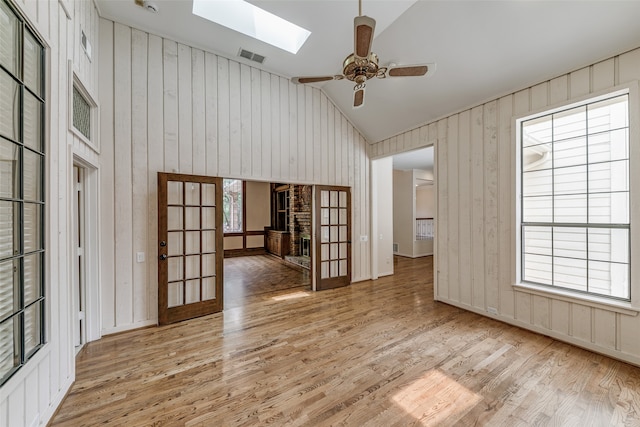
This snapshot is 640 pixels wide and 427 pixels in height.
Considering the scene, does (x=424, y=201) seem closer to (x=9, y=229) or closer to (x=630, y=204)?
(x=630, y=204)

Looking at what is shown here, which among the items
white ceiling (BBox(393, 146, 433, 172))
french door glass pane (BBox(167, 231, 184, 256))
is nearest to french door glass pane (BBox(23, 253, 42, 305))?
french door glass pane (BBox(167, 231, 184, 256))

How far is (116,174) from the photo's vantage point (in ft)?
10.4

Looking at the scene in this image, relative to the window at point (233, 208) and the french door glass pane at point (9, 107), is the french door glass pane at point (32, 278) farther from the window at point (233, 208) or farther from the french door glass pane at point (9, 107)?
the window at point (233, 208)

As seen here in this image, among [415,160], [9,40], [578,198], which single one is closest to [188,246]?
[9,40]

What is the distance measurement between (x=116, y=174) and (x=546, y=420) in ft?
15.8

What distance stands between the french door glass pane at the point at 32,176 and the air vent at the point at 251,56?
9.88ft

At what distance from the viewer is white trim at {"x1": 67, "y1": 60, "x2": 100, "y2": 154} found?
2150mm

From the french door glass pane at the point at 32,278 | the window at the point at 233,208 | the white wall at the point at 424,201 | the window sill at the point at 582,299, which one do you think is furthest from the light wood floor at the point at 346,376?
the white wall at the point at 424,201

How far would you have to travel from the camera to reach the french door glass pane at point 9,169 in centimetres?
139

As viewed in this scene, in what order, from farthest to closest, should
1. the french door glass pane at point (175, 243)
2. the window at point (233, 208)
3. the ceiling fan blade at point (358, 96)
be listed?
the window at point (233, 208) → the french door glass pane at point (175, 243) → the ceiling fan blade at point (358, 96)

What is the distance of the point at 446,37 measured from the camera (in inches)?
120

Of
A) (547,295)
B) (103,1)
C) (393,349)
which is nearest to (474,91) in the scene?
(547,295)

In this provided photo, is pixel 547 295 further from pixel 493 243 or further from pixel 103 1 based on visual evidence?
pixel 103 1

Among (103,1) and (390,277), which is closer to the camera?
(103,1)
